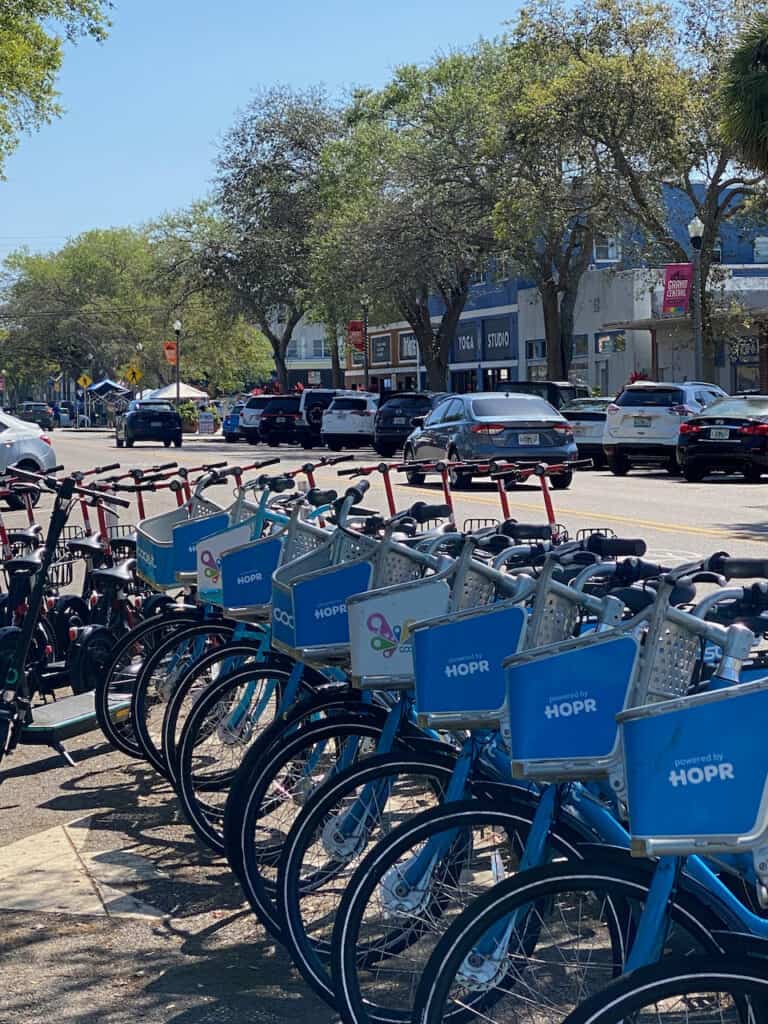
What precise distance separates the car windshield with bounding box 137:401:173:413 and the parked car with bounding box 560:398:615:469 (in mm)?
20635

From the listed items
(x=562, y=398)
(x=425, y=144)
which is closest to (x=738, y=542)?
(x=562, y=398)

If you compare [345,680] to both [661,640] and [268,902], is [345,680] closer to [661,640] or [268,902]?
[268,902]

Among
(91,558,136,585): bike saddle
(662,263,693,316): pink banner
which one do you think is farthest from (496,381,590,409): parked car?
(91,558,136,585): bike saddle

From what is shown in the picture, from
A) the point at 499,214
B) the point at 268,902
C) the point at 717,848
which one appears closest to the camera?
the point at 717,848

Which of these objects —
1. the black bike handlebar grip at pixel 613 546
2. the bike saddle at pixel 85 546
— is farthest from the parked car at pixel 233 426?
the black bike handlebar grip at pixel 613 546

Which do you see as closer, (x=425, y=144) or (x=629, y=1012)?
(x=629, y=1012)

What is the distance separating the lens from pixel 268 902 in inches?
179

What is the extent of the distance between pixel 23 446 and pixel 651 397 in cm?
1129

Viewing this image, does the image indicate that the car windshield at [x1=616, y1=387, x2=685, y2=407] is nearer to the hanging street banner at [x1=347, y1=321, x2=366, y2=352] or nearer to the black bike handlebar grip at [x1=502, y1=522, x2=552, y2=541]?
the black bike handlebar grip at [x1=502, y1=522, x2=552, y2=541]

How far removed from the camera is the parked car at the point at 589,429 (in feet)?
98.9

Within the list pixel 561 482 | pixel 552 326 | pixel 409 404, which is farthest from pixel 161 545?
pixel 552 326

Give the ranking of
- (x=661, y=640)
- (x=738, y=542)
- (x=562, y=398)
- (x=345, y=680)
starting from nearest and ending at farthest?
(x=661, y=640) < (x=345, y=680) < (x=738, y=542) < (x=562, y=398)

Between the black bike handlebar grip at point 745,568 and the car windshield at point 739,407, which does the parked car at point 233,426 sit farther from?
the black bike handlebar grip at point 745,568

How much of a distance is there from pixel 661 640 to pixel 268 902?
172 cm
